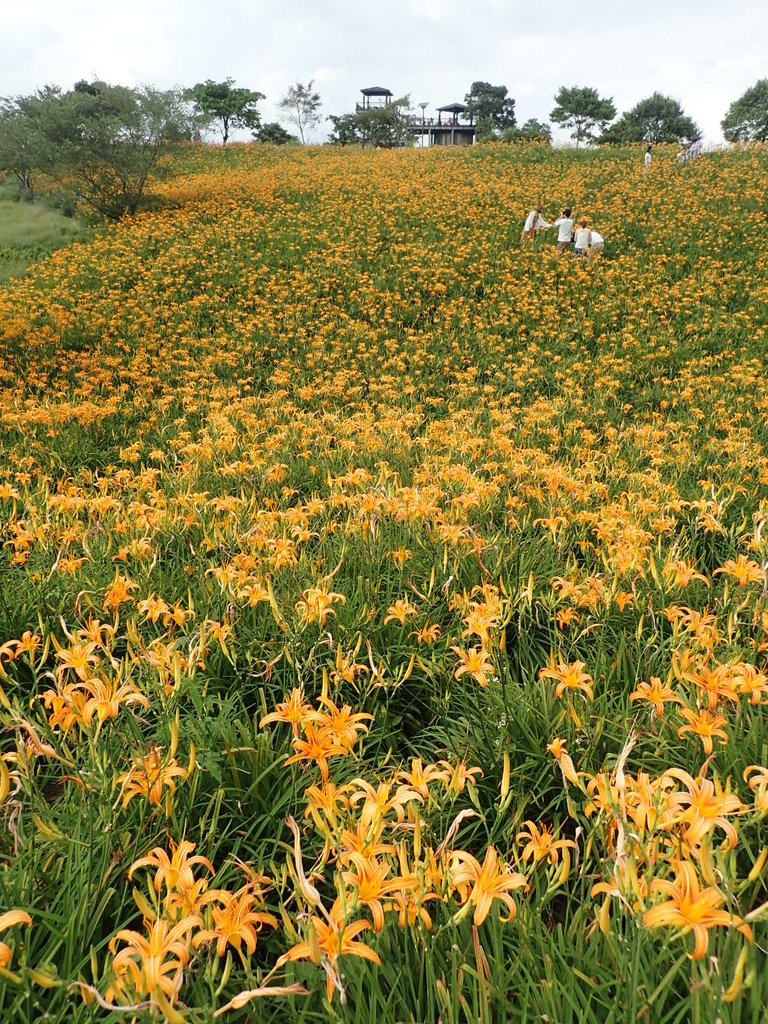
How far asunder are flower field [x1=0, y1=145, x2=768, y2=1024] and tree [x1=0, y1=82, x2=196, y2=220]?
919 cm

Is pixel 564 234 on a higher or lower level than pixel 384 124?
lower

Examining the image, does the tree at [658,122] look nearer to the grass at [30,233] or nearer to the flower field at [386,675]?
the grass at [30,233]

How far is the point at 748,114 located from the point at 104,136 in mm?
48511

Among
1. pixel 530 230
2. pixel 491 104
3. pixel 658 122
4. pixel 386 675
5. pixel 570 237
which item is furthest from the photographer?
pixel 491 104

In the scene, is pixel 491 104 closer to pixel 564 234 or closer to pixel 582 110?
pixel 582 110

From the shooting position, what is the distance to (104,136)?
15.7m

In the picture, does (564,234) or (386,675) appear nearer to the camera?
(386,675)

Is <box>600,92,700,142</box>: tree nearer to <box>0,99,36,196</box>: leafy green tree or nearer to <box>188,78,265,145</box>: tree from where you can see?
<box>188,78,265,145</box>: tree

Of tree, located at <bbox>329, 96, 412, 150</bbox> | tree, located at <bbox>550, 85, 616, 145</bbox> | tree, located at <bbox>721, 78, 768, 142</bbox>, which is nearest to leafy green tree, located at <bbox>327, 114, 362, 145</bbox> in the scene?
tree, located at <bbox>329, 96, 412, 150</bbox>

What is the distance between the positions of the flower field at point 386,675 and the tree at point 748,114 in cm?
4666

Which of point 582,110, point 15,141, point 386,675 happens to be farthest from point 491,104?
point 386,675

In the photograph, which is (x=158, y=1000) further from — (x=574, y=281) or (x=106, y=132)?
(x=106, y=132)

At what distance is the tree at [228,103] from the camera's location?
40500 mm

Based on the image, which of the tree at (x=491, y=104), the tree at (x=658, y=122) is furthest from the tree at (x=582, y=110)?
the tree at (x=491, y=104)
